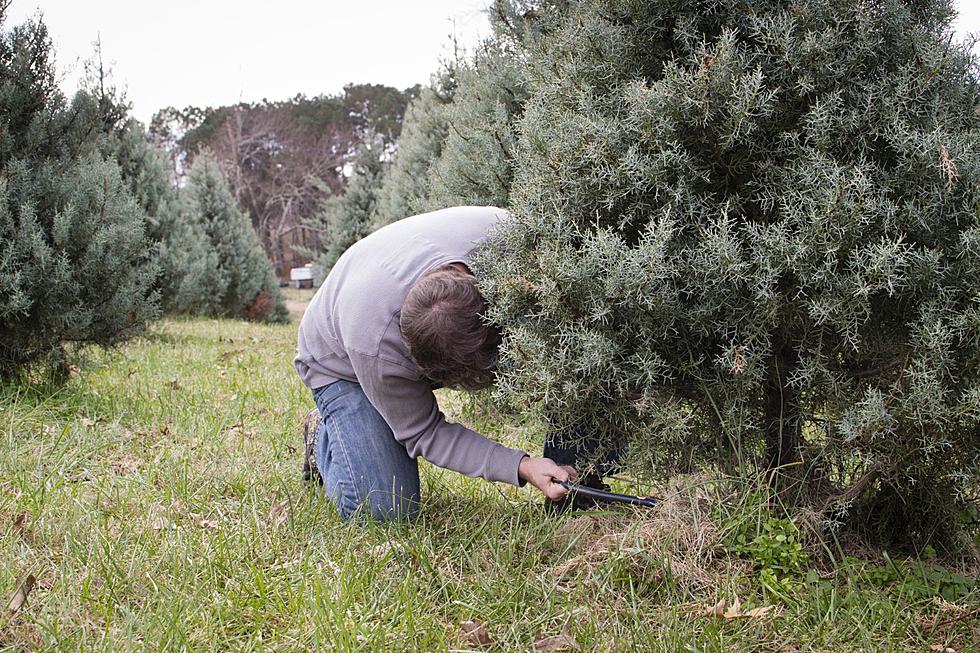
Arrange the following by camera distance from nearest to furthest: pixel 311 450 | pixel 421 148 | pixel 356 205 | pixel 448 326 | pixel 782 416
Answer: pixel 782 416 < pixel 448 326 < pixel 311 450 < pixel 421 148 < pixel 356 205

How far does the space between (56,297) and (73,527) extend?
244 cm

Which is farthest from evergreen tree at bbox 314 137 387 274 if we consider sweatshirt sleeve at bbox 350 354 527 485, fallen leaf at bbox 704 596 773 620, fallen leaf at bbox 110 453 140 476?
fallen leaf at bbox 704 596 773 620

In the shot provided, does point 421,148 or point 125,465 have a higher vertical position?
point 421,148

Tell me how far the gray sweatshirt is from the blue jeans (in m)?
0.17

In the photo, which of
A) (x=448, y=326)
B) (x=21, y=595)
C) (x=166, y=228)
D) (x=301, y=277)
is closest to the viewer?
(x=21, y=595)

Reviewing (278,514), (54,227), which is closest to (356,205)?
(54,227)

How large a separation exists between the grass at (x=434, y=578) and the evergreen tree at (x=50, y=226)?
1743 mm

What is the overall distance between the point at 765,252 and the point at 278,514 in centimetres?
193

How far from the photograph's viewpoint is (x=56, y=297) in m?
4.39

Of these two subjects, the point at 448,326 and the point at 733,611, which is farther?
the point at 448,326

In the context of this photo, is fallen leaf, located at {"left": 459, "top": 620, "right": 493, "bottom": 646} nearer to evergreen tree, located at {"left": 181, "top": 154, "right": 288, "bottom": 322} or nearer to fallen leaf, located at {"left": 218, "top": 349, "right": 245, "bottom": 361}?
fallen leaf, located at {"left": 218, "top": 349, "right": 245, "bottom": 361}

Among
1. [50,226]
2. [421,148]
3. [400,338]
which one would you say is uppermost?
[421,148]

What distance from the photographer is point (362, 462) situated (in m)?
2.86

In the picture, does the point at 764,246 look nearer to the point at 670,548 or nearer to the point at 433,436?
the point at 670,548
